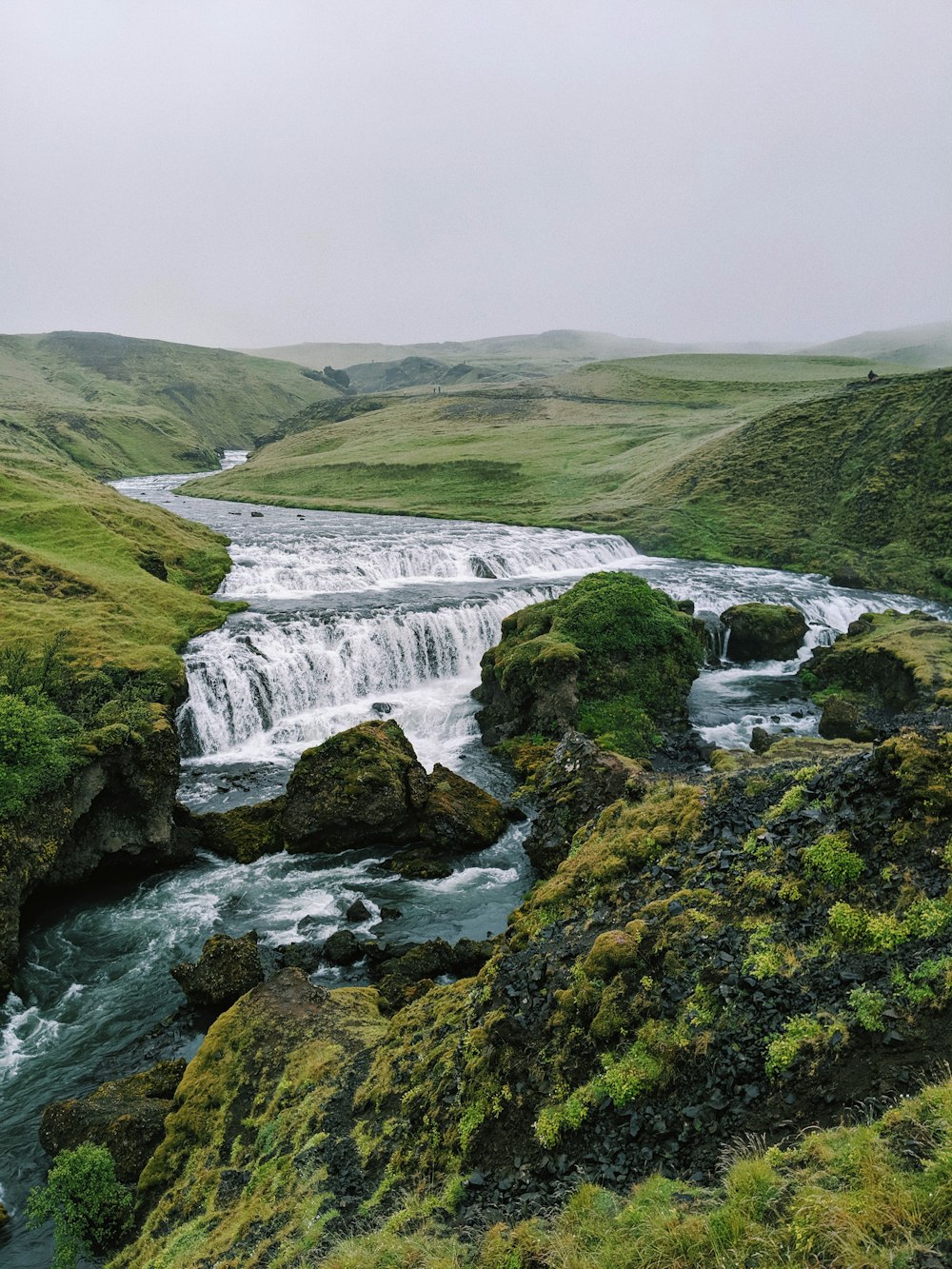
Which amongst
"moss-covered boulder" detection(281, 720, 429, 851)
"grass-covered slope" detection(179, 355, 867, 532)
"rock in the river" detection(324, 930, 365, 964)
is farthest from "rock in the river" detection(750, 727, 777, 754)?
"grass-covered slope" detection(179, 355, 867, 532)

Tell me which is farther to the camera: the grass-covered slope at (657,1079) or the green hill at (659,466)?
the green hill at (659,466)

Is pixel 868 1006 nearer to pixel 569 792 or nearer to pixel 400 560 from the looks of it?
pixel 569 792

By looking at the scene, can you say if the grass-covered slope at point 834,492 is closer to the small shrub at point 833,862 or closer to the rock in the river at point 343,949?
the rock in the river at point 343,949

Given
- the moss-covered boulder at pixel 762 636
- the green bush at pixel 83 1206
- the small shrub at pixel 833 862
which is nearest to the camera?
the small shrub at pixel 833 862

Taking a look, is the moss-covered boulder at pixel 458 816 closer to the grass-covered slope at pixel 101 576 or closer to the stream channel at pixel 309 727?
the stream channel at pixel 309 727

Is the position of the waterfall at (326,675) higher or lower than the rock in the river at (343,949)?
higher

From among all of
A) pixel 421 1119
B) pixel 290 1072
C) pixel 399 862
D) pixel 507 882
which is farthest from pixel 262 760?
pixel 421 1119

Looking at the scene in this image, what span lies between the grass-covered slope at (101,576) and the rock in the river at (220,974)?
14190 millimetres

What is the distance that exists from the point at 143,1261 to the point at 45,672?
760 inches

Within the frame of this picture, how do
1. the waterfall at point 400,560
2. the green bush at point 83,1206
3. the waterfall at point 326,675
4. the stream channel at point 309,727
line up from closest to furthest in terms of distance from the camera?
1. the green bush at point 83,1206
2. the stream channel at point 309,727
3. the waterfall at point 326,675
4. the waterfall at point 400,560

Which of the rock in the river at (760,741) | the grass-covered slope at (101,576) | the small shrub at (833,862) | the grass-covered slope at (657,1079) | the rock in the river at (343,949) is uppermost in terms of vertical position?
the grass-covered slope at (101,576)

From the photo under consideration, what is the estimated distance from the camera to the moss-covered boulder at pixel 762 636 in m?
41.2

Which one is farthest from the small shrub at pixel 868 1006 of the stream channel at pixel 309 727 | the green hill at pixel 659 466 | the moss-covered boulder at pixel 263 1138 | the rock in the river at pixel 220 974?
the green hill at pixel 659 466

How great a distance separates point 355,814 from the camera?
2273 centimetres
